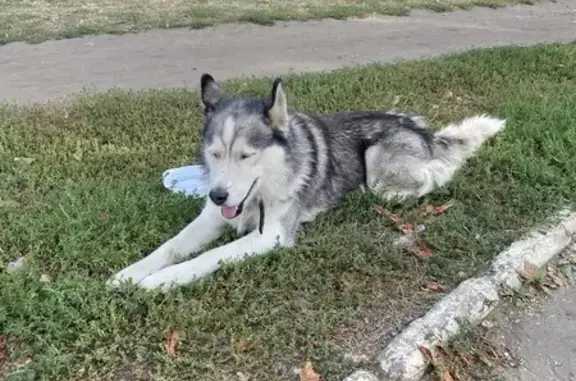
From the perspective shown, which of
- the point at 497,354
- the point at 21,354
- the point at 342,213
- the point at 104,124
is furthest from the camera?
the point at 104,124

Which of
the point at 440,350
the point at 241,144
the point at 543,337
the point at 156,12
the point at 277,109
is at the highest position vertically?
the point at 277,109

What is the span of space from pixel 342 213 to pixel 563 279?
147 cm

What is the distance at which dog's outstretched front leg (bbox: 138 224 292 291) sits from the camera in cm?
364

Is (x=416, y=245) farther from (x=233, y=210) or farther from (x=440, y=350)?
(x=233, y=210)

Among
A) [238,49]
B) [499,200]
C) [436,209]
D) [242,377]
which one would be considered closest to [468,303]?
[436,209]

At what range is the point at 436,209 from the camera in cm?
471

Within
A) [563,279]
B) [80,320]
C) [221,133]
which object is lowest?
[563,279]

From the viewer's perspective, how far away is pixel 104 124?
611 cm

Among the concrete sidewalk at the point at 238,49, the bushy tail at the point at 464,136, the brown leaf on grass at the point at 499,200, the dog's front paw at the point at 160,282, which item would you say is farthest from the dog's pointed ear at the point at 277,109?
the concrete sidewalk at the point at 238,49

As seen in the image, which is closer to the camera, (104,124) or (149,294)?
(149,294)

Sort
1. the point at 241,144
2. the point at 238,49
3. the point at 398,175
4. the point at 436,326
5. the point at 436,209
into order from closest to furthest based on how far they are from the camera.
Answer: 1. the point at 436,326
2. the point at 241,144
3. the point at 436,209
4. the point at 398,175
5. the point at 238,49

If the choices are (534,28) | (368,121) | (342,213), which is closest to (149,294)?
(342,213)

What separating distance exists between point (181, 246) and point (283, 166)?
787mm

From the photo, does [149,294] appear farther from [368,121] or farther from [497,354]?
[368,121]
